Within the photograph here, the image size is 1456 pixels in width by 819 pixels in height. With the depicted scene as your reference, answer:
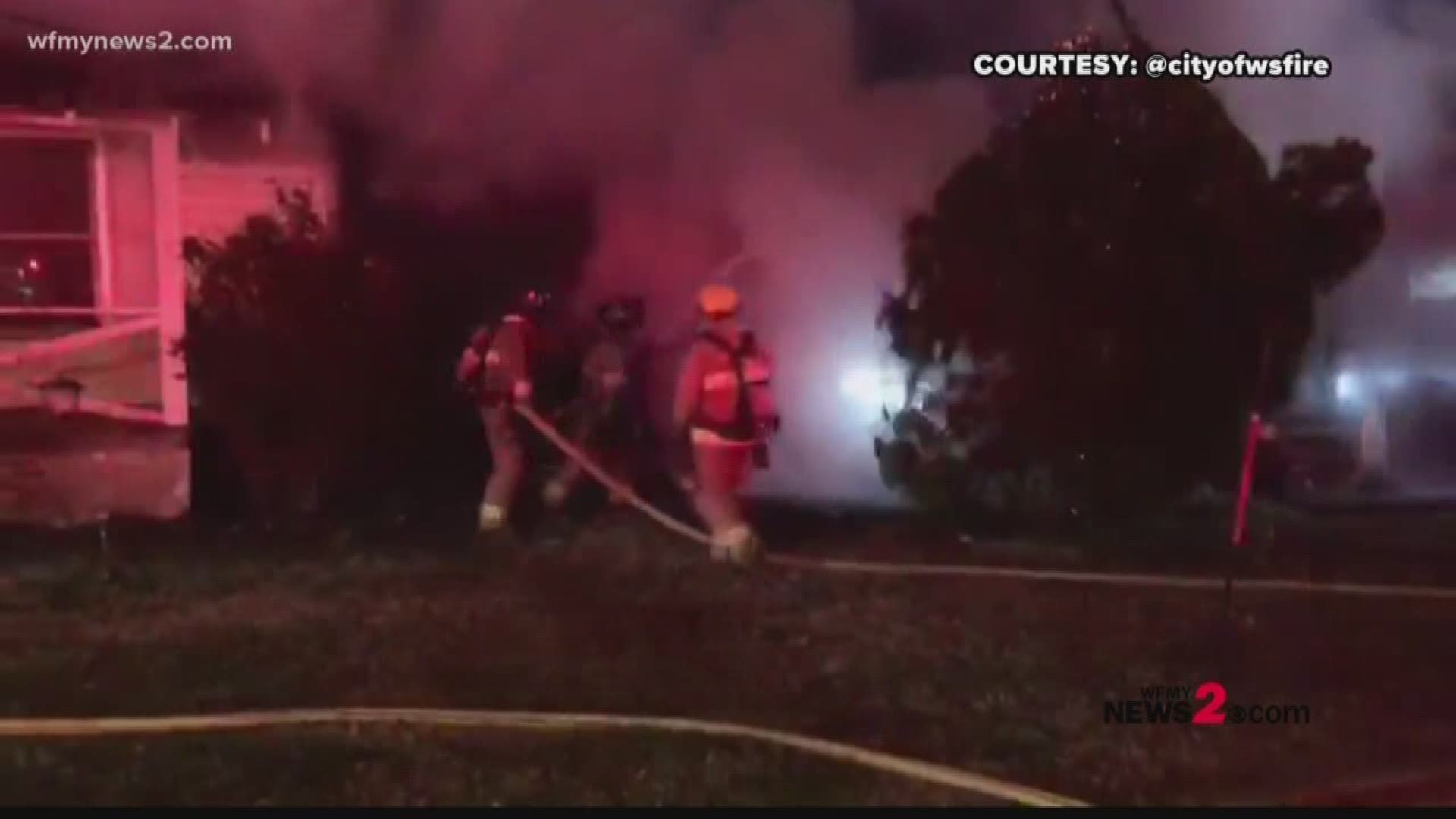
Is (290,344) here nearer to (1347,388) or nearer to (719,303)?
(719,303)

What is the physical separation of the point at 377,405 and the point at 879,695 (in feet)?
14.4

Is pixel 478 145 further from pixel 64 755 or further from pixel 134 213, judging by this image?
pixel 64 755

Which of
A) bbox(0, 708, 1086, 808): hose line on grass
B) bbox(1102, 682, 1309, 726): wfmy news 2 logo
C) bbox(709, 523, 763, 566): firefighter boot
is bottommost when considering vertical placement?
bbox(1102, 682, 1309, 726): wfmy news 2 logo

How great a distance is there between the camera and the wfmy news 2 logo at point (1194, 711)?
199 inches

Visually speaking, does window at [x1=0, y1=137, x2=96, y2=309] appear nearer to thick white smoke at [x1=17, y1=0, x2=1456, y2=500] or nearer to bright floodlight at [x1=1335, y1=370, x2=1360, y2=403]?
thick white smoke at [x1=17, y1=0, x2=1456, y2=500]

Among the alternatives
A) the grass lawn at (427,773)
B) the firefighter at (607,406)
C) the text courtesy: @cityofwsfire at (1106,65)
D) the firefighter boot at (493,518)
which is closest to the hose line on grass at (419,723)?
the grass lawn at (427,773)

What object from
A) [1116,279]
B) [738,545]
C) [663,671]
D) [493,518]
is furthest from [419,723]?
[1116,279]

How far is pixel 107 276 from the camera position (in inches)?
383

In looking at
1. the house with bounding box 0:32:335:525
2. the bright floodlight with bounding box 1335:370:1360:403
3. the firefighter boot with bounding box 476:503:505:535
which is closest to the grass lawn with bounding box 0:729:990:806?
the firefighter boot with bounding box 476:503:505:535

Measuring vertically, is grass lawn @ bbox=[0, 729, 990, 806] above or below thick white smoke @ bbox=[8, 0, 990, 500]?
below

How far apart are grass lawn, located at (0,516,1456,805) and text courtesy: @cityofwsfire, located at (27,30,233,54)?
2819mm

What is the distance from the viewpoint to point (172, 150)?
940 centimetres

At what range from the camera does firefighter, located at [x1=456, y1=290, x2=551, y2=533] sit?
331 inches

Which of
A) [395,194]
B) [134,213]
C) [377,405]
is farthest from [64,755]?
[395,194]
